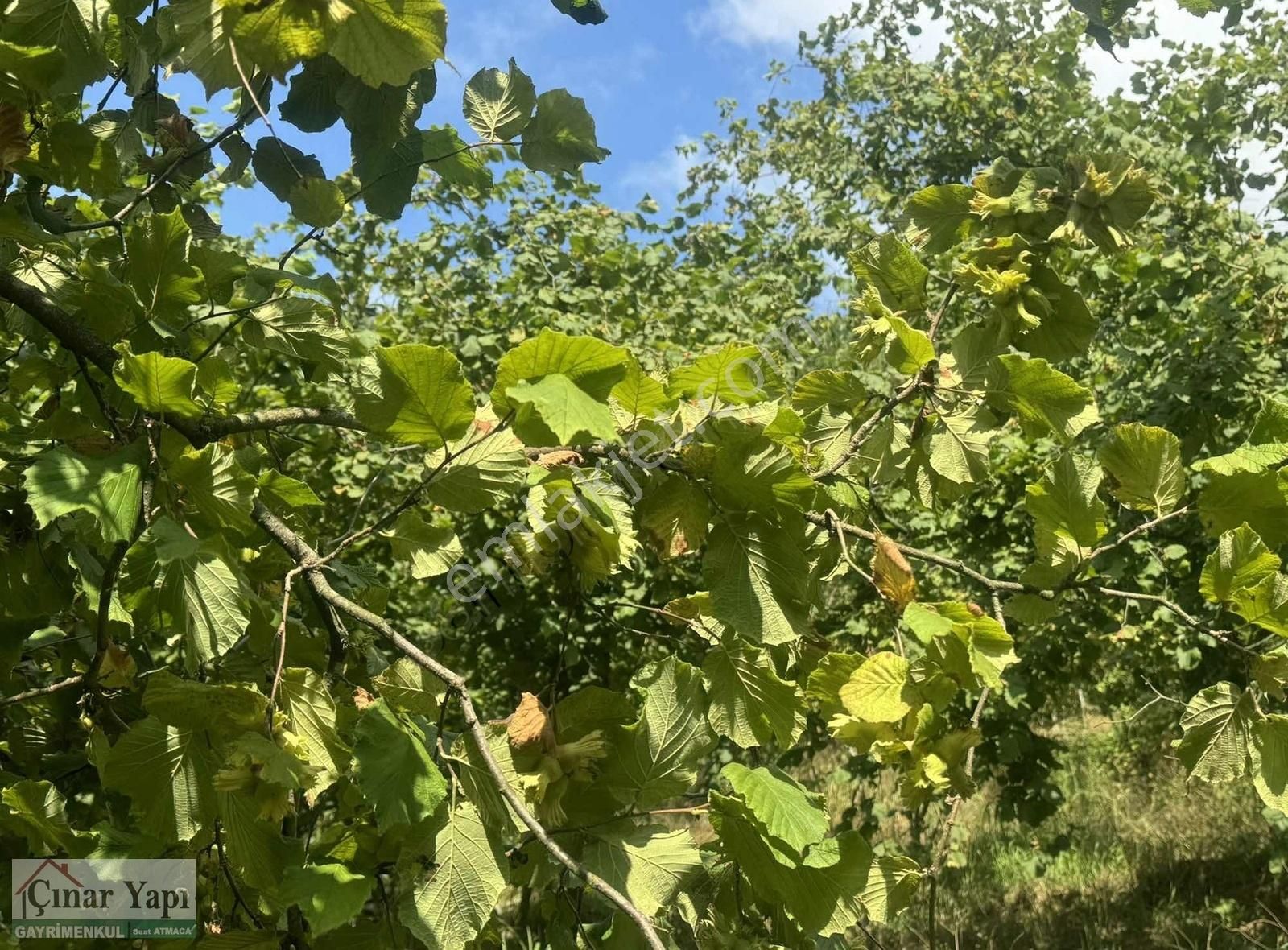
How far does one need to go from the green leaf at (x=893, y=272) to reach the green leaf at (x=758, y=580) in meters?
0.49

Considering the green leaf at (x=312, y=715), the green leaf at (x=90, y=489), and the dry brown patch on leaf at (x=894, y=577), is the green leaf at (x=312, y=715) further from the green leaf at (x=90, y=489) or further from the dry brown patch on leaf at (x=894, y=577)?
the dry brown patch on leaf at (x=894, y=577)

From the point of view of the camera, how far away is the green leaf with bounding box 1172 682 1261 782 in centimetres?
103

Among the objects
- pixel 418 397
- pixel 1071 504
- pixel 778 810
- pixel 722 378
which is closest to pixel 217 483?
pixel 418 397

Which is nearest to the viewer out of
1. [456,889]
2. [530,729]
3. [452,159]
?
[456,889]

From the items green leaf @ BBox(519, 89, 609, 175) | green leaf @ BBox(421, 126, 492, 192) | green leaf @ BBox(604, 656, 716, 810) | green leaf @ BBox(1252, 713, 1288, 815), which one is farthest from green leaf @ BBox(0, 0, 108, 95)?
green leaf @ BBox(1252, 713, 1288, 815)

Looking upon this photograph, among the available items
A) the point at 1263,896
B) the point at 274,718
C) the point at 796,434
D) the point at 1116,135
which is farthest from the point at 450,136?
the point at 1263,896

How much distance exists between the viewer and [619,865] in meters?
0.91

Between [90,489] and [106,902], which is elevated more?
[90,489]

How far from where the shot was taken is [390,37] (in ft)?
2.48

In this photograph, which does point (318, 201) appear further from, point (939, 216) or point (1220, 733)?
point (1220, 733)

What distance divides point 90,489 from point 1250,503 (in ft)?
3.78

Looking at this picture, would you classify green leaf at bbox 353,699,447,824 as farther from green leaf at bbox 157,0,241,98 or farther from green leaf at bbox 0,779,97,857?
green leaf at bbox 157,0,241,98

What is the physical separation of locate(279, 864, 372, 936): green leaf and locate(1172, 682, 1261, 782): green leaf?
0.83 meters

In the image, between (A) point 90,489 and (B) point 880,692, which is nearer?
(A) point 90,489
